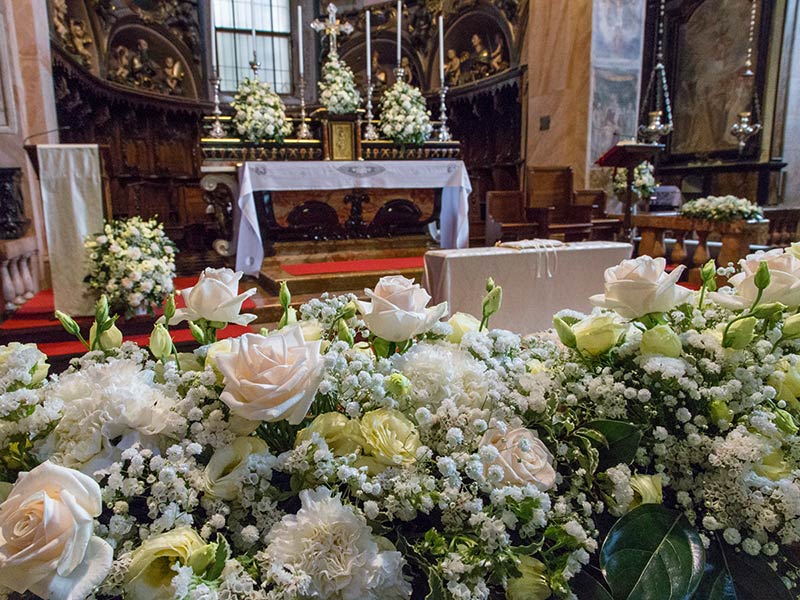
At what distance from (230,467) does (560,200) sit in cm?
666

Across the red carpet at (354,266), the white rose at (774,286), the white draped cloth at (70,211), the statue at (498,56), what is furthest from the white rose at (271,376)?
the statue at (498,56)

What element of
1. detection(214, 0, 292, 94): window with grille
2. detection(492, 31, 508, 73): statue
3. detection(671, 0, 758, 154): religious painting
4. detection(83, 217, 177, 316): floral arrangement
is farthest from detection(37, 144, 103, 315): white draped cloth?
detection(671, 0, 758, 154): religious painting

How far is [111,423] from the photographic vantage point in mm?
701

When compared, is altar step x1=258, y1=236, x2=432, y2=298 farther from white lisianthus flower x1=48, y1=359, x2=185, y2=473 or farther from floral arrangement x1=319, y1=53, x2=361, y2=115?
white lisianthus flower x1=48, y1=359, x2=185, y2=473

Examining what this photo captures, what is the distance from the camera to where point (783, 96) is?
10.0 m

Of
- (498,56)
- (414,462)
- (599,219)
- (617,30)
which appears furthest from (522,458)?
(498,56)

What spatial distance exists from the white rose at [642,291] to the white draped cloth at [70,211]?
426cm

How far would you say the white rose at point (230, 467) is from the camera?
2.20ft

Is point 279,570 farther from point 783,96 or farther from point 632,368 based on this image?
point 783,96

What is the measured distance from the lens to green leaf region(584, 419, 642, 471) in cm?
76

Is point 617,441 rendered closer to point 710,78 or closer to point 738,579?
point 738,579

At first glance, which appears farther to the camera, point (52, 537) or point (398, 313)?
point (398, 313)

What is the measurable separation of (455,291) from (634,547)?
120 inches

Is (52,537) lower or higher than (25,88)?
lower
